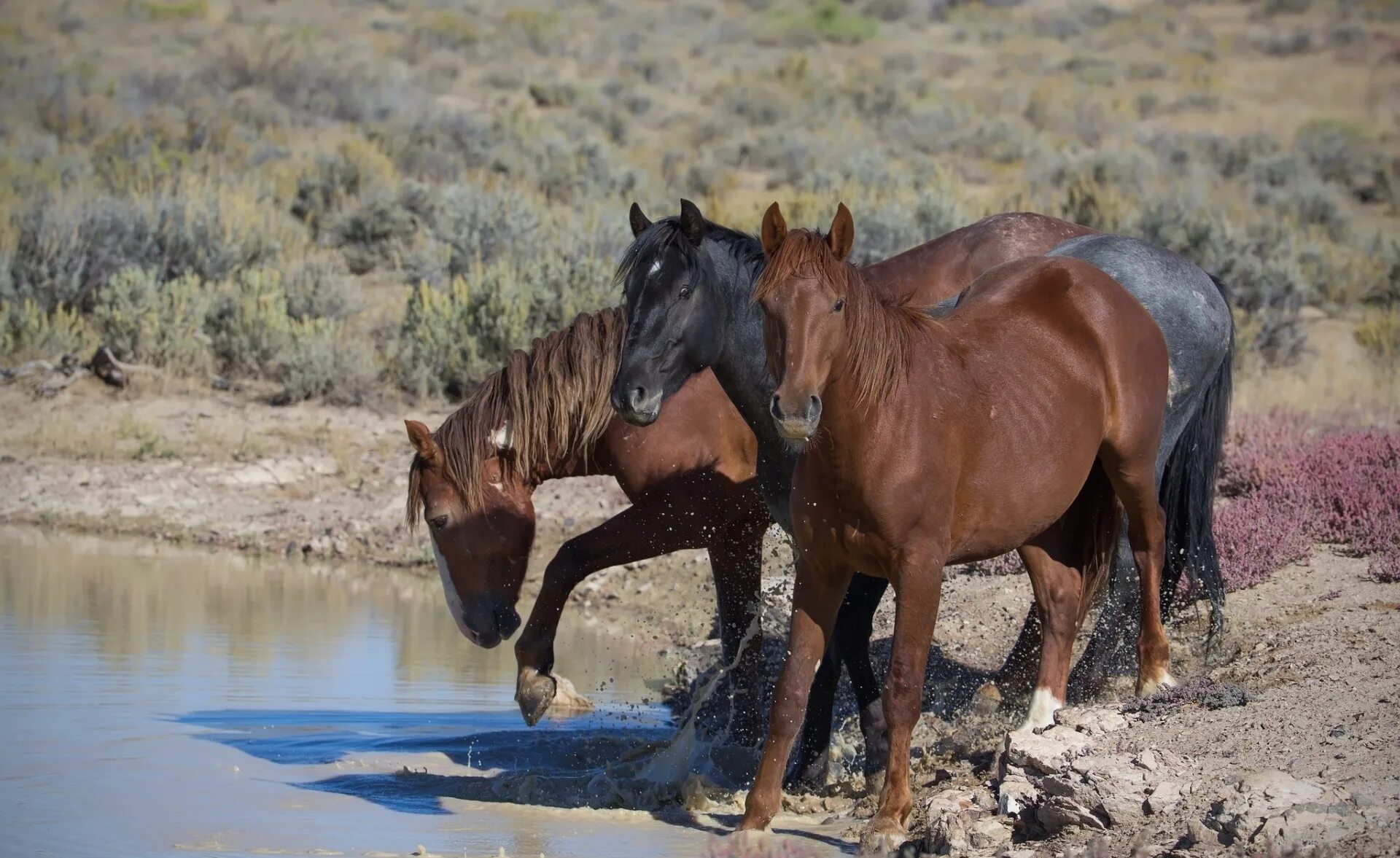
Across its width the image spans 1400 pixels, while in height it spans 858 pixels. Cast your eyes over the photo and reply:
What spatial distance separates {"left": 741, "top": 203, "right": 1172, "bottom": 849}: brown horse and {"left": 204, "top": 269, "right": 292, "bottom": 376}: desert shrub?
29.5 ft

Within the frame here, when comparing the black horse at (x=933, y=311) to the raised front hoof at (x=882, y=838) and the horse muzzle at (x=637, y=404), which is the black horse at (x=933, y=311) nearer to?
the horse muzzle at (x=637, y=404)

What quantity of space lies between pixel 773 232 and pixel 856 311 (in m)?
0.35

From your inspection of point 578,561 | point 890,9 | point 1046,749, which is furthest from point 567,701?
point 890,9

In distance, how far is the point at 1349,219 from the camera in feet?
79.7

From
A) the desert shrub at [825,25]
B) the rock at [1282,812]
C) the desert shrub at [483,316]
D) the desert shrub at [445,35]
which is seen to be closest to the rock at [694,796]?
the rock at [1282,812]

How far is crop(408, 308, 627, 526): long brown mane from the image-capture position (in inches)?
270

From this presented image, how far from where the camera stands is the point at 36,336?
14133 millimetres

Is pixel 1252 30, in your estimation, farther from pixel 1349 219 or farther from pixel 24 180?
pixel 24 180

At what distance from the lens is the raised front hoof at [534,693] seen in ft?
21.2

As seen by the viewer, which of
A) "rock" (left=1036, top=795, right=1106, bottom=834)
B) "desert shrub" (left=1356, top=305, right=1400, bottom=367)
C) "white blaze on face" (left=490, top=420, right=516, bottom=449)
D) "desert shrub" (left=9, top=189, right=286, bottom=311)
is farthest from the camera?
"desert shrub" (left=9, top=189, right=286, bottom=311)

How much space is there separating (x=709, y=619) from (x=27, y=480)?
5.41m

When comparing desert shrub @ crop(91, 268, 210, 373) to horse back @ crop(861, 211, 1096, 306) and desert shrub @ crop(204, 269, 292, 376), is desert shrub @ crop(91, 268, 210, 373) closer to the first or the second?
desert shrub @ crop(204, 269, 292, 376)

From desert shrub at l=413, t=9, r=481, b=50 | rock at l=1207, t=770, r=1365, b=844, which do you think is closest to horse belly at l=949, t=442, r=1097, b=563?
rock at l=1207, t=770, r=1365, b=844

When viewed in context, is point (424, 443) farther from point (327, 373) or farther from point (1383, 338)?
point (1383, 338)
